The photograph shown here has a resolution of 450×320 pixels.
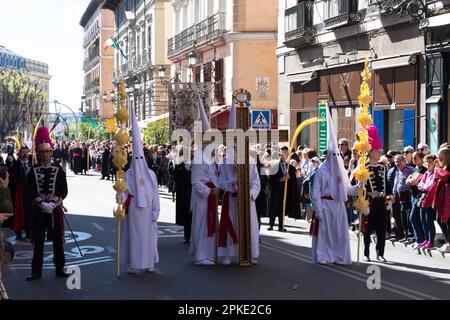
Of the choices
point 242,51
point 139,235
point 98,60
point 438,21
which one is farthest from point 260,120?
point 98,60

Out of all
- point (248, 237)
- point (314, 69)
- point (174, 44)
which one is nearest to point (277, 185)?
point (248, 237)

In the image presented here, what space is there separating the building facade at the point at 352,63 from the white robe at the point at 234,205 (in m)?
11.0

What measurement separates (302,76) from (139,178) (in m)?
19.9

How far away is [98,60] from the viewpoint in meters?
100

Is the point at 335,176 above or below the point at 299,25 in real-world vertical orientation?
below

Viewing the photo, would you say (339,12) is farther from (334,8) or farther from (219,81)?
(219,81)

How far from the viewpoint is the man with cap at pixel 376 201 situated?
14.2 m

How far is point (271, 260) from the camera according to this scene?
46.6 ft

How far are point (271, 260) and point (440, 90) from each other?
34.5 ft

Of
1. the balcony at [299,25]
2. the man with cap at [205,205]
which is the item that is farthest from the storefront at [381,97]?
the man with cap at [205,205]

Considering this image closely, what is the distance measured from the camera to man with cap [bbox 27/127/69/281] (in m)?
12.3

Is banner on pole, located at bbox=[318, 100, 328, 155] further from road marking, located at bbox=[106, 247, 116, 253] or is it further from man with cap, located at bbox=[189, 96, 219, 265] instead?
man with cap, located at bbox=[189, 96, 219, 265]

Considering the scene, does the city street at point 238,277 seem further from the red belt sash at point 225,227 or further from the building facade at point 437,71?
the building facade at point 437,71

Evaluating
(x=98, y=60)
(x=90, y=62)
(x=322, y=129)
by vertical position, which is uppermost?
(x=90, y=62)
